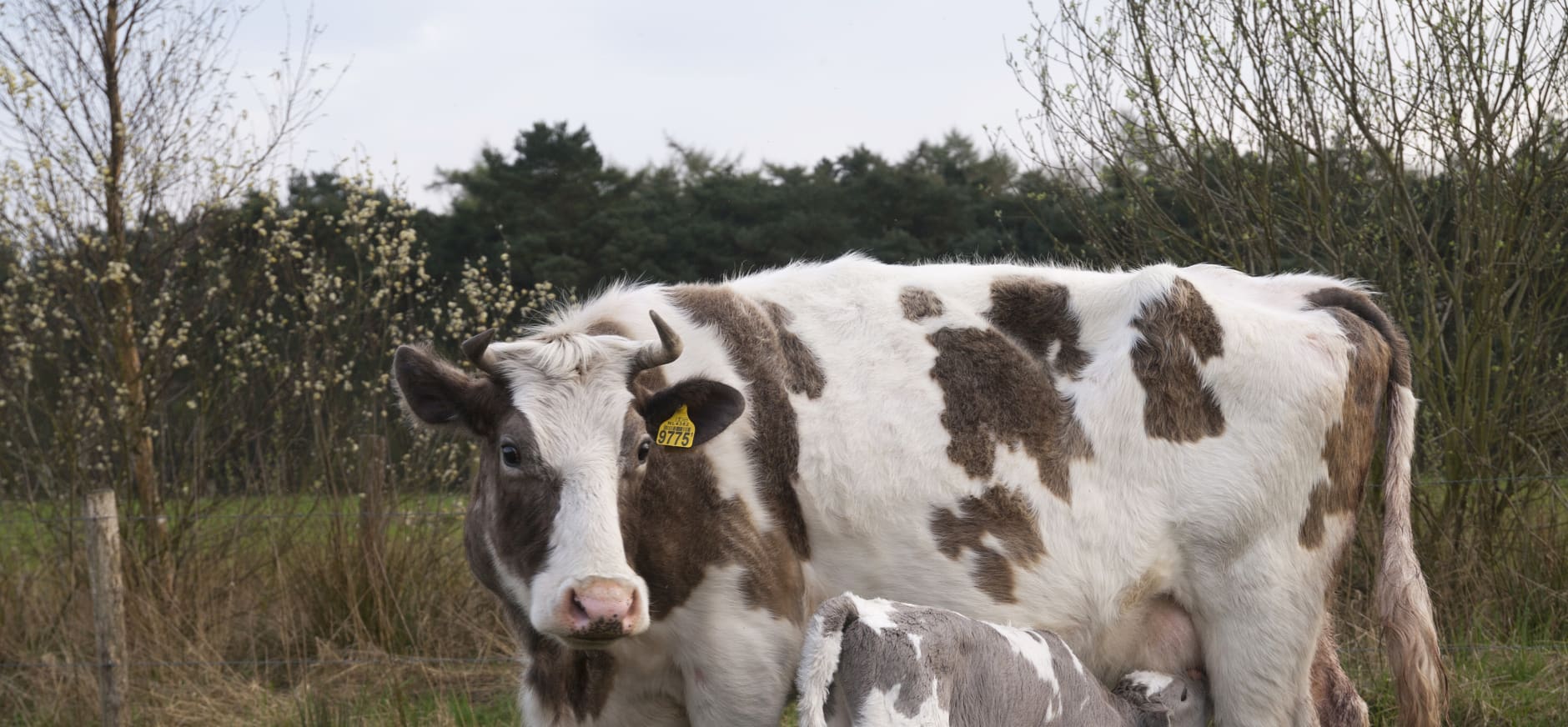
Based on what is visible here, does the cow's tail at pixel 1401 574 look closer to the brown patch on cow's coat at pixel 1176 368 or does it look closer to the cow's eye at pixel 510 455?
the brown patch on cow's coat at pixel 1176 368

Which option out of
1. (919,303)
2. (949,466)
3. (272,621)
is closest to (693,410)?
(949,466)

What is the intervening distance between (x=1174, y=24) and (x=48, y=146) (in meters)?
6.67

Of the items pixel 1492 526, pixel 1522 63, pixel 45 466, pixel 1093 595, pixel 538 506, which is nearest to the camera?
pixel 538 506

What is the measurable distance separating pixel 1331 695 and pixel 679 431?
8.59ft

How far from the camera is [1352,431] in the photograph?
4.82 m

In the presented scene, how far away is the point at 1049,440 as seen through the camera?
461cm

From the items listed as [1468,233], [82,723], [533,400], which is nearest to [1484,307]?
[1468,233]

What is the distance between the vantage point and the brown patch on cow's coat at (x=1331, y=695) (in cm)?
488

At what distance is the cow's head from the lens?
3756 mm

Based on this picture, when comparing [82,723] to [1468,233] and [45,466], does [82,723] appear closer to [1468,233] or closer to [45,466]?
[45,466]

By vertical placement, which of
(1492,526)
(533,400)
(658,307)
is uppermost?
(658,307)

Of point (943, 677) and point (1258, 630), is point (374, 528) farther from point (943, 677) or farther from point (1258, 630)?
point (1258, 630)

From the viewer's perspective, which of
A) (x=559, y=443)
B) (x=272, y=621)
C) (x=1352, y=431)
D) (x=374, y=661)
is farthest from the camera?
(x=272, y=621)

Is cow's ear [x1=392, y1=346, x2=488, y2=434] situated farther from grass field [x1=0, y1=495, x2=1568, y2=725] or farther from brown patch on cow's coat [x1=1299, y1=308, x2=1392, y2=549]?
grass field [x1=0, y1=495, x2=1568, y2=725]
